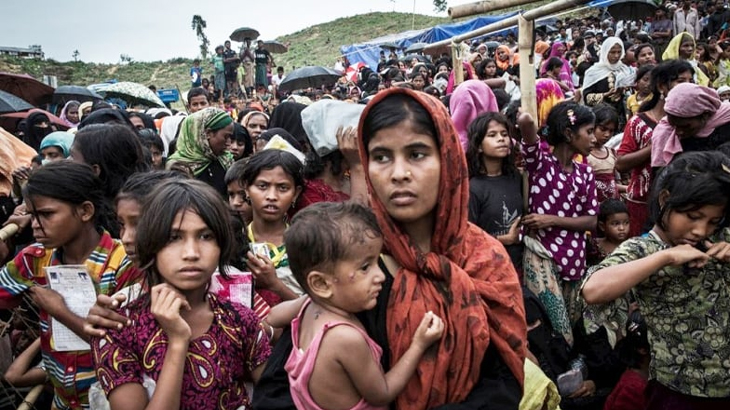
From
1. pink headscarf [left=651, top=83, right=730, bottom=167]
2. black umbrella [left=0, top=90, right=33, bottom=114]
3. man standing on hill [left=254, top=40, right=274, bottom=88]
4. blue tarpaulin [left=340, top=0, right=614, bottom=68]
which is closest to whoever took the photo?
pink headscarf [left=651, top=83, right=730, bottom=167]

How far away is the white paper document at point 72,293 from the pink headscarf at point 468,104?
9.07 feet

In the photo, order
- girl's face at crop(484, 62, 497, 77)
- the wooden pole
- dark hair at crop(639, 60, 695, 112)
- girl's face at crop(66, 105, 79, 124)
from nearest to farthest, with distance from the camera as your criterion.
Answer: the wooden pole
dark hair at crop(639, 60, 695, 112)
girl's face at crop(484, 62, 497, 77)
girl's face at crop(66, 105, 79, 124)

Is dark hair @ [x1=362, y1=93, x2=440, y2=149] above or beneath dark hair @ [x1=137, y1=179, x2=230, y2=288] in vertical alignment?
above

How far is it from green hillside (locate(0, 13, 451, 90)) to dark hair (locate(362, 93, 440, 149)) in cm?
3296

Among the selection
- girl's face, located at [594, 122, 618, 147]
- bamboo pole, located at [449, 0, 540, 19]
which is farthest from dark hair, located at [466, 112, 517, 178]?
girl's face, located at [594, 122, 618, 147]

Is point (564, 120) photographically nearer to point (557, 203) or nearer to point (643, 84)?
point (557, 203)

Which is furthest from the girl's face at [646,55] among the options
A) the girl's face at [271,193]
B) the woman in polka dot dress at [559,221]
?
the girl's face at [271,193]

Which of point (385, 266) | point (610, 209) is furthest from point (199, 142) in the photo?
point (610, 209)

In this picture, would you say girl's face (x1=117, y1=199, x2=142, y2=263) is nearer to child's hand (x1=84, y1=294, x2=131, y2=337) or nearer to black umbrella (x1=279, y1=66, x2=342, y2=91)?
child's hand (x1=84, y1=294, x2=131, y2=337)

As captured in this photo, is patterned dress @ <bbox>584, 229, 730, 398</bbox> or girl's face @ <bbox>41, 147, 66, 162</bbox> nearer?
patterned dress @ <bbox>584, 229, 730, 398</bbox>

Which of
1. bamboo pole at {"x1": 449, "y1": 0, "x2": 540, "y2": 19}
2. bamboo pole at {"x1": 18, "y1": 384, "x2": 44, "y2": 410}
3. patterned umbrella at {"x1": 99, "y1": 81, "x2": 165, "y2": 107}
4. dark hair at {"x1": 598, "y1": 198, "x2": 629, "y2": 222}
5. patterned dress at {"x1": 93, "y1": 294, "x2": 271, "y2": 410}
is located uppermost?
bamboo pole at {"x1": 449, "y1": 0, "x2": 540, "y2": 19}

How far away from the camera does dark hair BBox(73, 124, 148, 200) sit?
3.04 m

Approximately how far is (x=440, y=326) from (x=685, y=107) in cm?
289

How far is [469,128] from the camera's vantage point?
3.78 m
